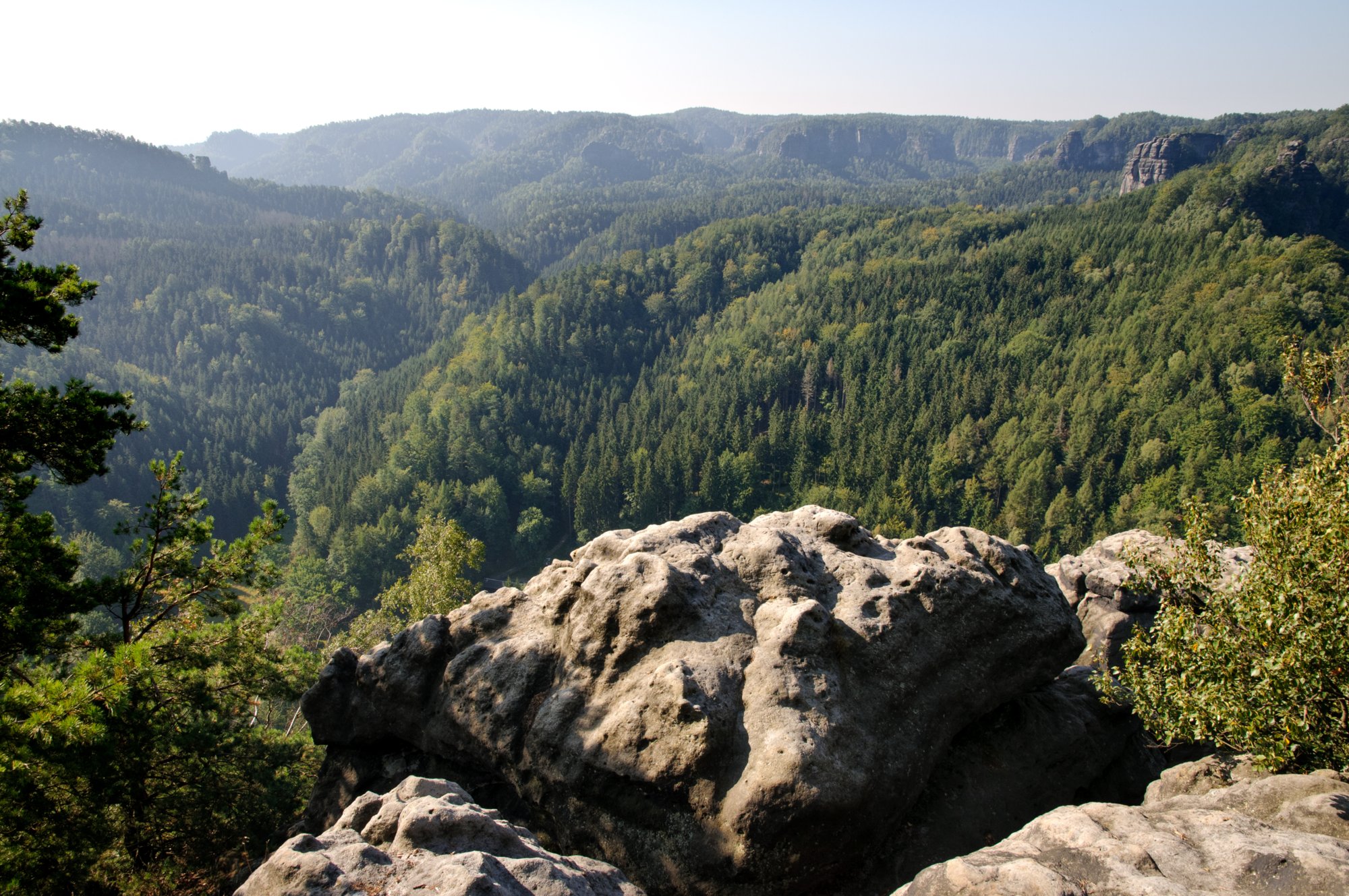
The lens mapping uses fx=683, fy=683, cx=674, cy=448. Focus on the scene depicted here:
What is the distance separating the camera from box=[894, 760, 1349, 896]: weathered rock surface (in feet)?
33.7

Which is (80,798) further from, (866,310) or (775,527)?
(866,310)

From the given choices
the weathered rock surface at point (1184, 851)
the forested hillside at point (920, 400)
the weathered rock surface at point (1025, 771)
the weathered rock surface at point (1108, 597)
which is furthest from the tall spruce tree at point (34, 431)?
the forested hillside at point (920, 400)

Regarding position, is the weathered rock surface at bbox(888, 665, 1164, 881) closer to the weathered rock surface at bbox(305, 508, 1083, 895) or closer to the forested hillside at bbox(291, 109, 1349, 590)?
the weathered rock surface at bbox(305, 508, 1083, 895)

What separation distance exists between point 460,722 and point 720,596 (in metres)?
7.76

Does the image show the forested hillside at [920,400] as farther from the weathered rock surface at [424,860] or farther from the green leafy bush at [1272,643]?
the weathered rock surface at [424,860]

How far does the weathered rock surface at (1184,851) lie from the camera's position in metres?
10.3

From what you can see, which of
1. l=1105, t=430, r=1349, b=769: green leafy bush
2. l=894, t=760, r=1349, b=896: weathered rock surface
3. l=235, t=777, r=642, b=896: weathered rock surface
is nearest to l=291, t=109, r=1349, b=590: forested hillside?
l=1105, t=430, r=1349, b=769: green leafy bush

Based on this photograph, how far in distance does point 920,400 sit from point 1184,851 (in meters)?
136

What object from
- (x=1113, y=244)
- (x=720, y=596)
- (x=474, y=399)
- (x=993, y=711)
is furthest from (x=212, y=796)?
(x=1113, y=244)

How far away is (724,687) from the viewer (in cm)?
1592

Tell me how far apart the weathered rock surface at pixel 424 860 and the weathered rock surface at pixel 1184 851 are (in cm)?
581

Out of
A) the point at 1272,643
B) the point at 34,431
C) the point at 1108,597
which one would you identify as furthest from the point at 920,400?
the point at 34,431

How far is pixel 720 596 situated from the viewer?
18.5 meters

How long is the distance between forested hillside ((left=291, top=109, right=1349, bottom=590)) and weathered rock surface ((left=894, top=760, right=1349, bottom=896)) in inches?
3255
